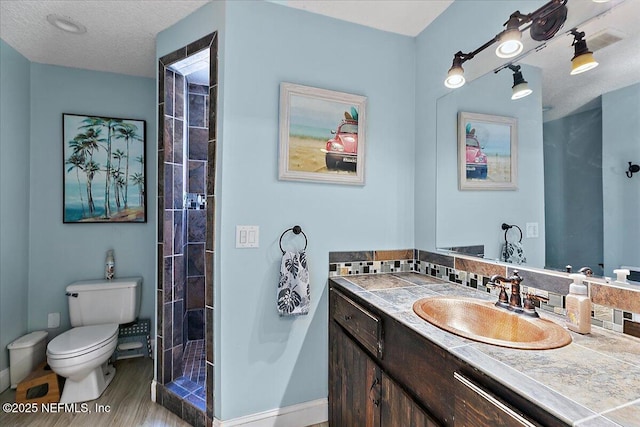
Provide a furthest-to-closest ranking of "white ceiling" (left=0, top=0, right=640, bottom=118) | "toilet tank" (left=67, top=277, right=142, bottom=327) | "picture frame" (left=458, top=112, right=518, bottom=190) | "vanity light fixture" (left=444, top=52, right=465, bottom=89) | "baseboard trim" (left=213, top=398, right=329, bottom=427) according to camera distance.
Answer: "toilet tank" (left=67, top=277, right=142, bottom=327), "baseboard trim" (left=213, top=398, right=329, bottom=427), "vanity light fixture" (left=444, top=52, right=465, bottom=89), "picture frame" (left=458, top=112, right=518, bottom=190), "white ceiling" (left=0, top=0, right=640, bottom=118)

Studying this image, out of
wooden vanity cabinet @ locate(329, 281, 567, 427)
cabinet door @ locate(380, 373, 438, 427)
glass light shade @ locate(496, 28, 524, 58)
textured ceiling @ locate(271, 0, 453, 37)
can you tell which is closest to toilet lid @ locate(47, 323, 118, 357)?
wooden vanity cabinet @ locate(329, 281, 567, 427)

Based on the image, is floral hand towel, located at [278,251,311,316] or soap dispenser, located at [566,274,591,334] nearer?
soap dispenser, located at [566,274,591,334]

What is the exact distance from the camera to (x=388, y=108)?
1.96 m

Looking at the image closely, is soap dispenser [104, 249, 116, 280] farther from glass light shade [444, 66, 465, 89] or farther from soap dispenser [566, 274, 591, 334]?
soap dispenser [566, 274, 591, 334]

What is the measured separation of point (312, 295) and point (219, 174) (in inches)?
35.0

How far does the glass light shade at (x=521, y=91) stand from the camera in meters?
1.35

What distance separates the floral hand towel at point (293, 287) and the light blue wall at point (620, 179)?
1.29 m

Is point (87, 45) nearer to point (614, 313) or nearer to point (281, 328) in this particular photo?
point (281, 328)

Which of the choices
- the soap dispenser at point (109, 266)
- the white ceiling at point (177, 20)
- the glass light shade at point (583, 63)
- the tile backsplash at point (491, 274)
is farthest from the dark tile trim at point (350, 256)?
the soap dispenser at point (109, 266)

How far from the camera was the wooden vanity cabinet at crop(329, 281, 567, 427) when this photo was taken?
71cm

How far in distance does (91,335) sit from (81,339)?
7 centimetres

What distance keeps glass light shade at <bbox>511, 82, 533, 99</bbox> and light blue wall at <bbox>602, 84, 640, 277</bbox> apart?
1.08 feet

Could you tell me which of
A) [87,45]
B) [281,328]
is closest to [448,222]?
[281,328]

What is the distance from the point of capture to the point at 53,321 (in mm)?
2486
